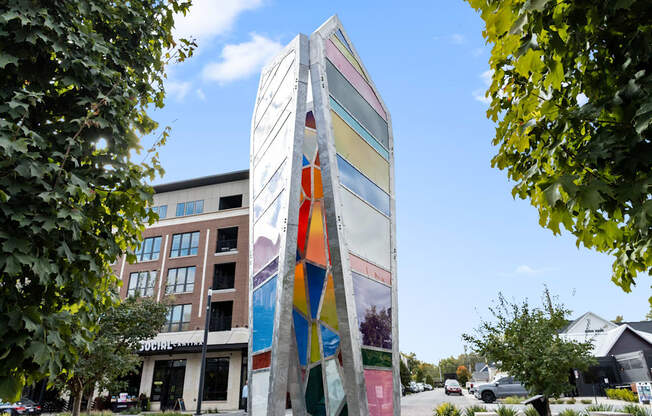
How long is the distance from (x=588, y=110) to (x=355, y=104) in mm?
8188

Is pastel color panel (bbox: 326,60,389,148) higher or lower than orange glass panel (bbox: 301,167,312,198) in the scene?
higher

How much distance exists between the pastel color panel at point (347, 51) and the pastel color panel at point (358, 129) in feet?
6.59

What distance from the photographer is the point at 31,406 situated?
80.5 ft

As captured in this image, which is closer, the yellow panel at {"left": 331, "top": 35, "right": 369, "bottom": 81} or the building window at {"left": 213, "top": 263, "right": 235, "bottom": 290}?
the yellow panel at {"left": 331, "top": 35, "right": 369, "bottom": 81}

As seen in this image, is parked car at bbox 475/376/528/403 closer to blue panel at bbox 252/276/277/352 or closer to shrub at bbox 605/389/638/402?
shrub at bbox 605/389/638/402

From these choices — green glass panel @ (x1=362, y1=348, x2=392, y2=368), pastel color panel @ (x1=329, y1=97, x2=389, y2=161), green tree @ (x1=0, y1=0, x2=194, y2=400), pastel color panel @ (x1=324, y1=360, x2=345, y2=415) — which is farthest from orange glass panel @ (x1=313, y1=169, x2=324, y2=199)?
green tree @ (x1=0, y1=0, x2=194, y2=400)

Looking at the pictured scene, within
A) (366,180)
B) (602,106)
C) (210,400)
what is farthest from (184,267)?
(602,106)

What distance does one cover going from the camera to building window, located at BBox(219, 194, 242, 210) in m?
39.3

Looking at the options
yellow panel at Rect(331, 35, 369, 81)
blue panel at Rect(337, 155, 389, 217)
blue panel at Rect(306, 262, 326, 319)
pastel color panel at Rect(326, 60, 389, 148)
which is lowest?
blue panel at Rect(306, 262, 326, 319)

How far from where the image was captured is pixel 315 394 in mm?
10031

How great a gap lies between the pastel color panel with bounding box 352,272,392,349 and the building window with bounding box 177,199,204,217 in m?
31.8

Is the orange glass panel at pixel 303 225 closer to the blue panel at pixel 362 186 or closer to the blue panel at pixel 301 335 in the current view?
the blue panel at pixel 362 186

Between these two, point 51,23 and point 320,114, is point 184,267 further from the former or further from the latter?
point 51,23

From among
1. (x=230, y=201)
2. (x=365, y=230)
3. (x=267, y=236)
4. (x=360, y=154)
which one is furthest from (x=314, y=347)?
(x=230, y=201)
